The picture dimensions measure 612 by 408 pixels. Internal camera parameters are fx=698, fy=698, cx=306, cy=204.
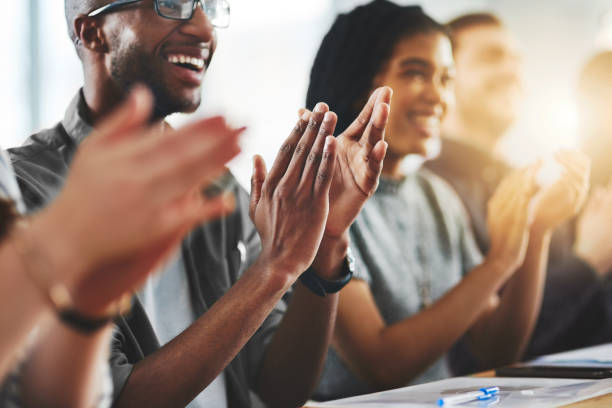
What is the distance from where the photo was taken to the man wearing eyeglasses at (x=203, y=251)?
87cm

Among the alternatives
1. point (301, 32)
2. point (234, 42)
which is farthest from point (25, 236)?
point (301, 32)

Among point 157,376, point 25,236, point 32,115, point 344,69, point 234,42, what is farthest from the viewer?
point 234,42

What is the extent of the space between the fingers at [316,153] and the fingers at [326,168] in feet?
0.04

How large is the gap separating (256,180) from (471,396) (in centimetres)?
41

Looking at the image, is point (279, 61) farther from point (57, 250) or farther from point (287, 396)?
point (57, 250)

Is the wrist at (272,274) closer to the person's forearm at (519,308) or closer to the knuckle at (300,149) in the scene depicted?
the knuckle at (300,149)

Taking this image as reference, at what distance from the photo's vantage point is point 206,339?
870 mm

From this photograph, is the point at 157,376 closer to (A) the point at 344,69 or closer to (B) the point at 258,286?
(B) the point at 258,286

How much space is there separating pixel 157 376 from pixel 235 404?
299 millimetres

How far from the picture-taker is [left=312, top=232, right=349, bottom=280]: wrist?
1.06m

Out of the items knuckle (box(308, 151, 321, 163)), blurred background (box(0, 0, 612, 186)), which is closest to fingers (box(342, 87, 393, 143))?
knuckle (box(308, 151, 321, 163))

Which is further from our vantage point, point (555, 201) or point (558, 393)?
point (555, 201)

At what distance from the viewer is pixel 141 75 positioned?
1.08 meters

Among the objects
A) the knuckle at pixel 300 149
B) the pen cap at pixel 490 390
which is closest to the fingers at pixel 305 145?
the knuckle at pixel 300 149
